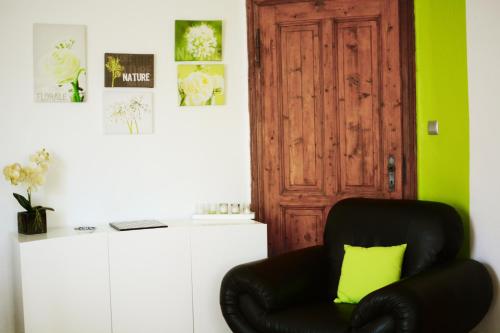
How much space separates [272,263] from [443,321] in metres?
0.86

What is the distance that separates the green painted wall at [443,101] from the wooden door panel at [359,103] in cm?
25

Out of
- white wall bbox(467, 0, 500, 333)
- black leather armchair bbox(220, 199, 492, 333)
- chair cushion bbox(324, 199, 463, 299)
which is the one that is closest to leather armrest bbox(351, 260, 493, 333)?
black leather armchair bbox(220, 199, 492, 333)

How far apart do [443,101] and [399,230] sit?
2.69 ft

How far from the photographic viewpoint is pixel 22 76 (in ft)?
10.9

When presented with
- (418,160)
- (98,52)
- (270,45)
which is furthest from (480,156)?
(98,52)

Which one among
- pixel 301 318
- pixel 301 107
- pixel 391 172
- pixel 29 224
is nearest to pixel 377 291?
pixel 301 318

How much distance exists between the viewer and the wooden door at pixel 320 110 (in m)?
3.46

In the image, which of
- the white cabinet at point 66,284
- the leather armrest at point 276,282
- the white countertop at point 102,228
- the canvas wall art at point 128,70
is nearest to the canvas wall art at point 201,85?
the canvas wall art at point 128,70

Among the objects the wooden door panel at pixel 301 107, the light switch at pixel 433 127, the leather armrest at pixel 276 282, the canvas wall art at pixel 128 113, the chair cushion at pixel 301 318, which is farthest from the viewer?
the wooden door panel at pixel 301 107

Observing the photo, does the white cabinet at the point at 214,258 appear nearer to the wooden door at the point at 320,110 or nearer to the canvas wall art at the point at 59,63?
the wooden door at the point at 320,110

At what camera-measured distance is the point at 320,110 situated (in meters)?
3.54

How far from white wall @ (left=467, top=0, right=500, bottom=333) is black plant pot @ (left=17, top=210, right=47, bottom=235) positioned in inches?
90.6

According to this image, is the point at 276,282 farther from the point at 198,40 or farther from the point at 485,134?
the point at 198,40

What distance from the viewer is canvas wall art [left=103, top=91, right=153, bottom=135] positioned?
3426mm
